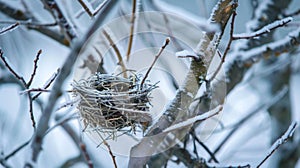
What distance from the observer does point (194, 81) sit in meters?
1.20

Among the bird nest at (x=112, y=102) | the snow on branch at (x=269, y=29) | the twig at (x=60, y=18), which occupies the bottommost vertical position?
the bird nest at (x=112, y=102)

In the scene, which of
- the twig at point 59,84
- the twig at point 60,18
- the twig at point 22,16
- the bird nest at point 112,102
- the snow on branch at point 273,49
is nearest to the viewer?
the twig at point 59,84

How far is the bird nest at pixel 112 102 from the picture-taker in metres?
1.13

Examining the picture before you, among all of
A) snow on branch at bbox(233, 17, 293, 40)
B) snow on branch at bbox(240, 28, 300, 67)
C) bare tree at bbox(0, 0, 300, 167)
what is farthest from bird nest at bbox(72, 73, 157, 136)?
snow on branch at bbox(240, 28, 300, 67)

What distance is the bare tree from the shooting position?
1.14 meters

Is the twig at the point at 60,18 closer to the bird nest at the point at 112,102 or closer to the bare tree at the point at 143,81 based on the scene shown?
the bare tree at the point at 143,81

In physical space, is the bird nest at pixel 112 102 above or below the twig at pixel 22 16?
below

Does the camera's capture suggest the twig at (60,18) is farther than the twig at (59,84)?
Yes

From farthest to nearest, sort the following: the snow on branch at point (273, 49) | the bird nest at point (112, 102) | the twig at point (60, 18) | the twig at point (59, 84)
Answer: the snow on branch at point (273, 49), the twig at point (60, 18), the bird nest at point (112, 102), the twig at point (59, 84)

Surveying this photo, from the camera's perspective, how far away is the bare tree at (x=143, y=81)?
1145 mm

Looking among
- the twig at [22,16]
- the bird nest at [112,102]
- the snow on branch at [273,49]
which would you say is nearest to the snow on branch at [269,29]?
the bird nest at [112,102]

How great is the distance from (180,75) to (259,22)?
0.67 m

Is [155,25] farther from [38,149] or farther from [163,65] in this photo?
[38,149]

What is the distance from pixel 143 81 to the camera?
1169mm
